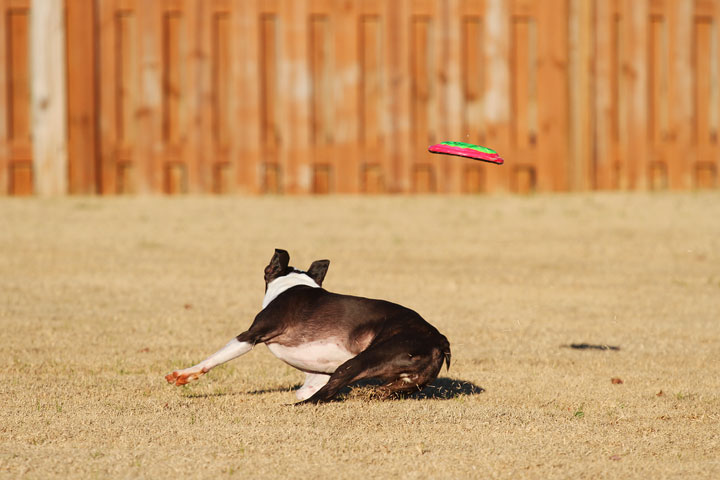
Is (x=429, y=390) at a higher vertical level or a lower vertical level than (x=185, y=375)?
lower

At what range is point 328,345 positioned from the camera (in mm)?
6254

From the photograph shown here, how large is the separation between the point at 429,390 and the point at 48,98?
Answer: 1056 centimetres

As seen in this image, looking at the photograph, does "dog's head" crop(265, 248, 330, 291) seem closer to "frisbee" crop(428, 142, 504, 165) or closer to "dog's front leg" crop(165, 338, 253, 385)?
"dog's front leg" crop(165, 338, 253, 385)

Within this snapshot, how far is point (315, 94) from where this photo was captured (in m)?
15.7

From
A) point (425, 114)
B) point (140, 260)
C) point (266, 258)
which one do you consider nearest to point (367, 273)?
point (266, 258)

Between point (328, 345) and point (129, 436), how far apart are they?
4.52ft

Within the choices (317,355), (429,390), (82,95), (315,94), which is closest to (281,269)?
(317,355)

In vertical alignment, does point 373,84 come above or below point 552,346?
above

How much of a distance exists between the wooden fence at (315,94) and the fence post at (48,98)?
0.09 m

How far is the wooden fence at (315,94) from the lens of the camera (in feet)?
50.8

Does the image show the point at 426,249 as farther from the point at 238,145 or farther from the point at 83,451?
the point at 83,451

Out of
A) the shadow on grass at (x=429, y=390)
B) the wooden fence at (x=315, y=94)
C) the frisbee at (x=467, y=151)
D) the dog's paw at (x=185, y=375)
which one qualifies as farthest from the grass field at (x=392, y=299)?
the frisbee at (x=467, y=151)

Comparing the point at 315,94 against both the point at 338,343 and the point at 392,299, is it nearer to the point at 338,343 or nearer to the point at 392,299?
the point at 392,299

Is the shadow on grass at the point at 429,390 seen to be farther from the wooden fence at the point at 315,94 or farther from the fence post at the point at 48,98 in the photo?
the fence post at the point at 48,98
